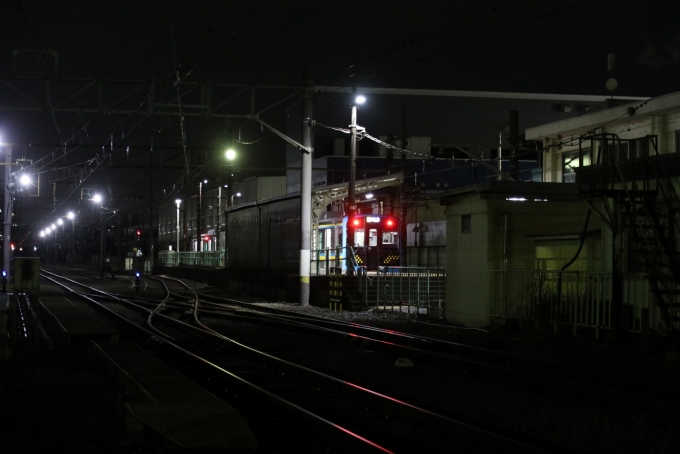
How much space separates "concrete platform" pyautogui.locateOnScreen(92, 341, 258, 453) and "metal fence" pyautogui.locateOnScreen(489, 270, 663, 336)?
8210mm

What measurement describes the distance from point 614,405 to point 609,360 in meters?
3.82

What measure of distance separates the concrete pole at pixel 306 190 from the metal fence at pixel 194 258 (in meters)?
18.0

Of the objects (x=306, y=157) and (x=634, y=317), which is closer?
(x=634, y=317)

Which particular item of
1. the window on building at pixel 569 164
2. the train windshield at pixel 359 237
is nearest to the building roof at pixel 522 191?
the window on building at pixel 569 164

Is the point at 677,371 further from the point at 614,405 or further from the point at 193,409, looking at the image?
the point at 193,409

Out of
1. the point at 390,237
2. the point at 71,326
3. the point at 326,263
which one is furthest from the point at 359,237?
the point at 71,326

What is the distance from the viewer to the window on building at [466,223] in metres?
20.1

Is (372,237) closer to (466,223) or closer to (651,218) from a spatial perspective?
(466,223)

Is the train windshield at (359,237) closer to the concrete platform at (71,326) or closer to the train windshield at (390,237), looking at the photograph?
the train windshield at (390,237)

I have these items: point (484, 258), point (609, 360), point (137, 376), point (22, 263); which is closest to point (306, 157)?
point (484, 258)

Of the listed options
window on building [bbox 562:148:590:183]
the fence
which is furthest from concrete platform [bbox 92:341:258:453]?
window on building [bbox 562:148:590:183]

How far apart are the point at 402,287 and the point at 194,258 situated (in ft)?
102

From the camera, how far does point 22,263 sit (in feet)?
48.6

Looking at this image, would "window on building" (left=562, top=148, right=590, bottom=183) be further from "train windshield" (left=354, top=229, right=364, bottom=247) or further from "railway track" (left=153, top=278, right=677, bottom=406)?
"railway track" (left=153, top=278, right=677, bottom=406)
